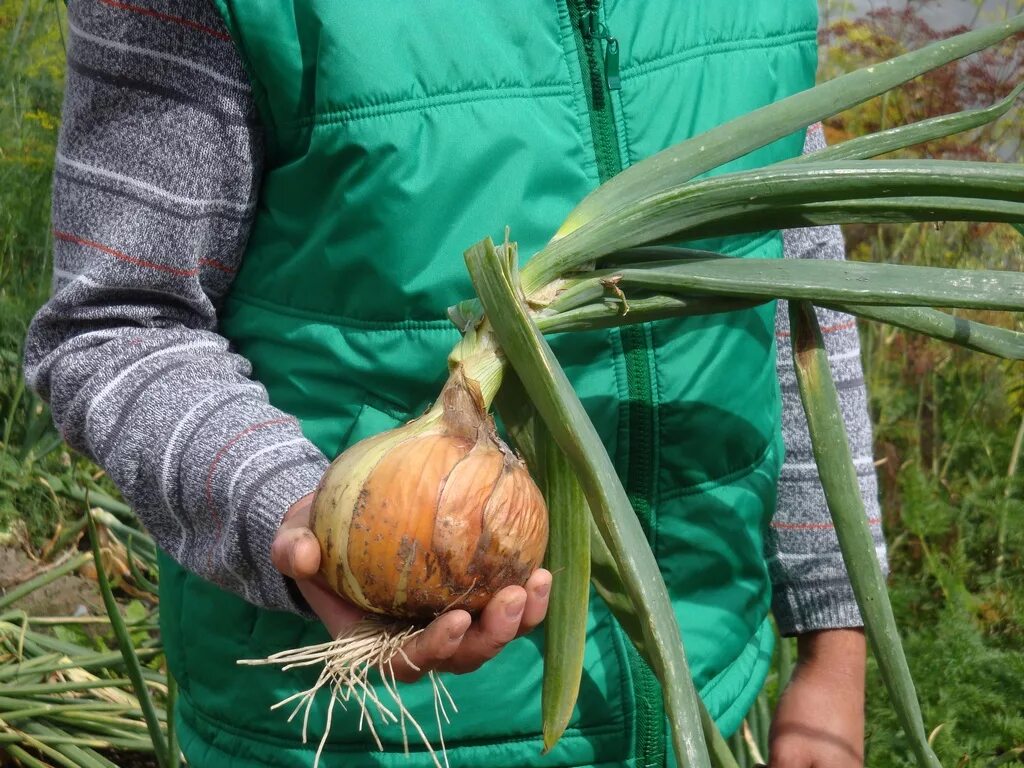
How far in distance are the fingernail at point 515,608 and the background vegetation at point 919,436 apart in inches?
51.7

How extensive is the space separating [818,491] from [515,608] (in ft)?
2.08

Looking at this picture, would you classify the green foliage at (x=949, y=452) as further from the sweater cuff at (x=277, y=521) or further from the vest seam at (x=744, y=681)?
the sweater cuff at (x=277, y=521)

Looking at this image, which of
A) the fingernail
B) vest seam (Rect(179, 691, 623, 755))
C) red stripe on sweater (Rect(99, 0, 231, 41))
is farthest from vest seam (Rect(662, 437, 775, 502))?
red stripe on sweater (Rect(99, 0, 231, 41))

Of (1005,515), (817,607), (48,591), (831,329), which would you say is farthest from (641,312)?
(48,591)

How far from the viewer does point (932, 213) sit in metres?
0.97

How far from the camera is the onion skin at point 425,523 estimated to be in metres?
0.84

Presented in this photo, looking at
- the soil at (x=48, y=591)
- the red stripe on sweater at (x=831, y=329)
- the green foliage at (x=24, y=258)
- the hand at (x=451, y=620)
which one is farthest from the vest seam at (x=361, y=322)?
the soil at (x=48, y=591)

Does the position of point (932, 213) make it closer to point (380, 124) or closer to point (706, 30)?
point (706, 30)

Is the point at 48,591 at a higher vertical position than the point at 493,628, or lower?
lower

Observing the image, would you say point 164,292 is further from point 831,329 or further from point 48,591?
point 48,591

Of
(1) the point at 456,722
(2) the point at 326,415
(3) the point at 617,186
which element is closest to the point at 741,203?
(3) the point at 617,186

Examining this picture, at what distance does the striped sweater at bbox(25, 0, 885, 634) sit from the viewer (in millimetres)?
993

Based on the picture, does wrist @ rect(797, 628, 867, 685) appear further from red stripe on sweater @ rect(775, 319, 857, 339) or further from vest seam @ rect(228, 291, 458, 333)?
vest seam @ rect(228, 291, 458, 333)

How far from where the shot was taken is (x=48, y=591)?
238 cm
